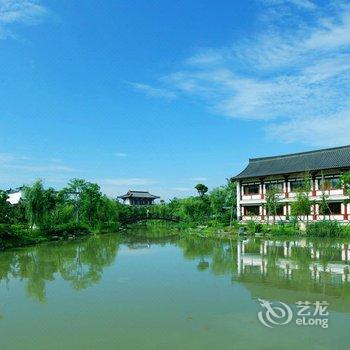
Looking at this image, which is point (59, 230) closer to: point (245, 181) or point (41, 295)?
point (245, 181)

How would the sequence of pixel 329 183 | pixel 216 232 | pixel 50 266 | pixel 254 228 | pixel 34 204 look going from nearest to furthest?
1. pixel 50 266
2. pixel 34 204
3. pixel 254 228
4. pixel 329 183
5. pixel 216 232

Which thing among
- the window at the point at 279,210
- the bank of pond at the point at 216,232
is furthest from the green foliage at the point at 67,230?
the window at the point at 279,210

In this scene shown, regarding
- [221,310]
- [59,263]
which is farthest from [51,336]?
[59,263]

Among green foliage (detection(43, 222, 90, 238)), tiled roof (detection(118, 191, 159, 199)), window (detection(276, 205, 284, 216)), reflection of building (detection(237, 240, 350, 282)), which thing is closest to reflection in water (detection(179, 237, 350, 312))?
reflection of building (detection(237, 240, 350, 282))

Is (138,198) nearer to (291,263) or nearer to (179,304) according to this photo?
(291,263)

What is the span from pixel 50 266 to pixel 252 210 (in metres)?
25.0

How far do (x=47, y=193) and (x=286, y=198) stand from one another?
19.6 meters

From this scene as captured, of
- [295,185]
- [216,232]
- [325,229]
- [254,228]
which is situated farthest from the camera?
[295,185]

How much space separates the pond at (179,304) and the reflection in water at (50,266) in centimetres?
5

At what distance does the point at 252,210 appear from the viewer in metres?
38.6

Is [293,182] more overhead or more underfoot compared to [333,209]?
more overhead

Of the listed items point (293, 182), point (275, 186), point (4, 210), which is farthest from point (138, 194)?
point (4, 210)

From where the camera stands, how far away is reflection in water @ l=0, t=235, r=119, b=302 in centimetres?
1302

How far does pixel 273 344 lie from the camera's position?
6668mm
